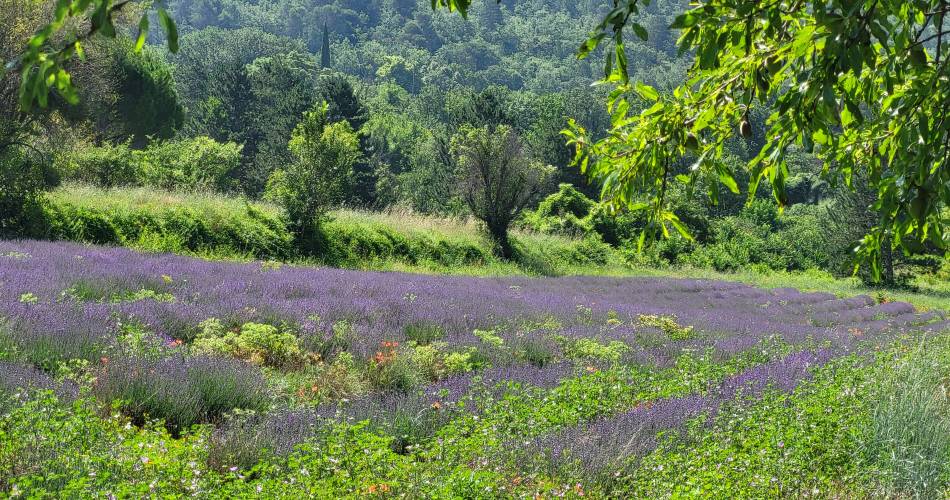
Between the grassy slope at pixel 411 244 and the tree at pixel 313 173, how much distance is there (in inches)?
30.8

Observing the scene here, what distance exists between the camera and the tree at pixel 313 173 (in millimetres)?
18766

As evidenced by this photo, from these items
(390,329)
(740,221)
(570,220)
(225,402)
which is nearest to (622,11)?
Answer: (225,402)

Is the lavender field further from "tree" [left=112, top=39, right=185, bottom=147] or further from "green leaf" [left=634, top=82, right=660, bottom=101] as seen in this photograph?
"tree" [left=112, top=39, right=185, bottom=147]

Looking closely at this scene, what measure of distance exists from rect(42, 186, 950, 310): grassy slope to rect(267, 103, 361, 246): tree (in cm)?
78

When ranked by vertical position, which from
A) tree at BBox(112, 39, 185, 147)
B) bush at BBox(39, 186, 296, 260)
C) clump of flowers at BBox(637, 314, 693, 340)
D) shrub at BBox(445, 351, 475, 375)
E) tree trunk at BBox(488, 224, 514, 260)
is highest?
tree at BBox(112, 39, 185, 147)

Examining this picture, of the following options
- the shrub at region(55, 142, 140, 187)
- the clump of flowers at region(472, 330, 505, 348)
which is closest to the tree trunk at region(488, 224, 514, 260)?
the shrub at region(55, 142, 140, 187)

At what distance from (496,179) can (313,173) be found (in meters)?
9.39

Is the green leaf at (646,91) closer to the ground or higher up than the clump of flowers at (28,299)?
higher up

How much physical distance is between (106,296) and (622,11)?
7.45m

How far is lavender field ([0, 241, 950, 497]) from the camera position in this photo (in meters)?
3.38

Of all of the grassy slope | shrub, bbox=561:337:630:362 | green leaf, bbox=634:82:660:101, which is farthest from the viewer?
the grassy slope

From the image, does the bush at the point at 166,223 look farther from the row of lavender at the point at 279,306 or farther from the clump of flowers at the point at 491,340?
the clump of flowers at the point at 491,340

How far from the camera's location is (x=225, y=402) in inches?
185

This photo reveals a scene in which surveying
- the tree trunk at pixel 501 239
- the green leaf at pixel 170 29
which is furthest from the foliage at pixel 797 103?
the tree trunk at pixel 501 239
